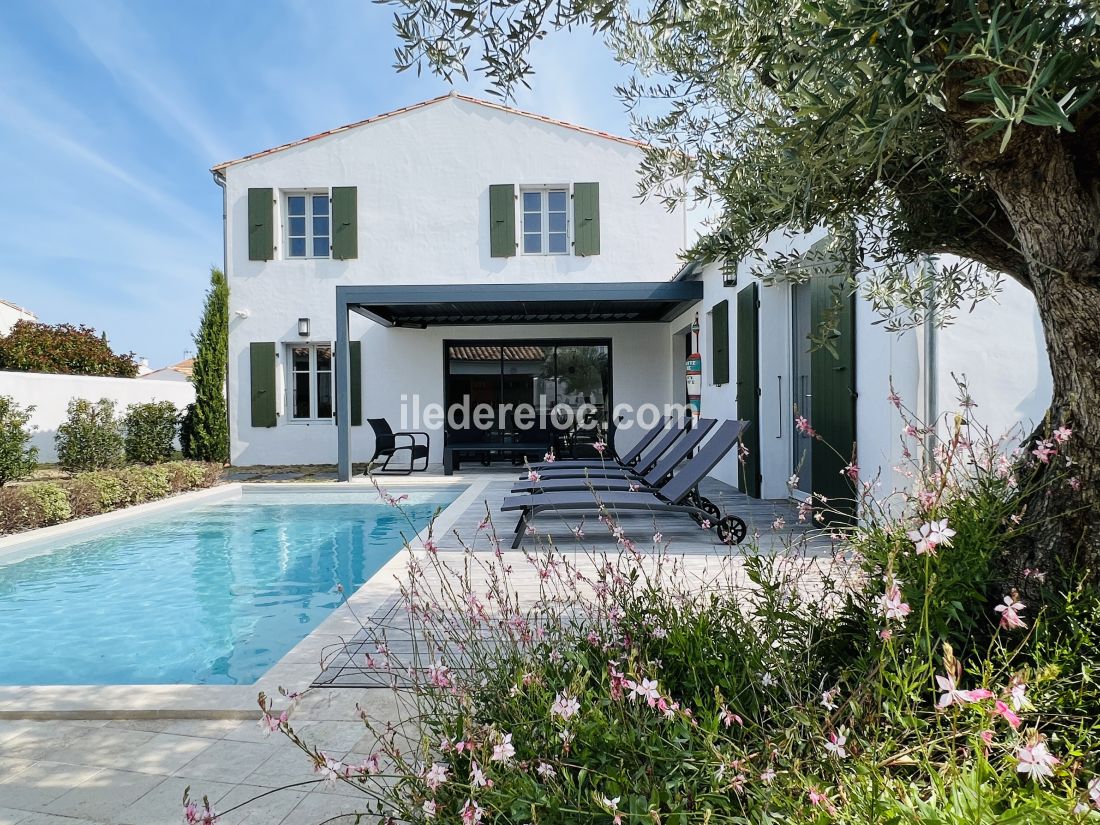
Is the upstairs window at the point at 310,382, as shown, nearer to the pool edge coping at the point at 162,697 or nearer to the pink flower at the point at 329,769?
the pool edge coping at the point at 162,697

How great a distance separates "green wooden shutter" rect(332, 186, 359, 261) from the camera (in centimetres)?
1294

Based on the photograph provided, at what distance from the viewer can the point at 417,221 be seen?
13.1 m

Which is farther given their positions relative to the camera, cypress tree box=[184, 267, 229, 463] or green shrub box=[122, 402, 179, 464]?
cypress tree box=[184, 267, 229, 463]

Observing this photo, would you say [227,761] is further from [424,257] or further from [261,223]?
[261,223]

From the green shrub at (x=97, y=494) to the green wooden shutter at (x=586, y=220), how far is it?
27.1 ft

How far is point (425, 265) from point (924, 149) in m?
11.7

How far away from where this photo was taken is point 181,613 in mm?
5008

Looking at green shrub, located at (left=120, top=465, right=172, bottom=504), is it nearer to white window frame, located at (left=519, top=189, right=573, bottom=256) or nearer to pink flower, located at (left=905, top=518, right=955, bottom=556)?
white window frame, located at (left=519, top=189, right=573, bottom=256)

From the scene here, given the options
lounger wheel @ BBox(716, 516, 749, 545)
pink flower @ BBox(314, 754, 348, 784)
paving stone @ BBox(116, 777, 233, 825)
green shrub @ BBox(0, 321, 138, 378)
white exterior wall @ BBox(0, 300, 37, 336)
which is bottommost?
paving stone @ BBox(116, 777, 233, 825)

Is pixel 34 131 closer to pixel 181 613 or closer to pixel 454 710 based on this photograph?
pixel 181 613

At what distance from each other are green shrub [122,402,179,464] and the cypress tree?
517 millimetres

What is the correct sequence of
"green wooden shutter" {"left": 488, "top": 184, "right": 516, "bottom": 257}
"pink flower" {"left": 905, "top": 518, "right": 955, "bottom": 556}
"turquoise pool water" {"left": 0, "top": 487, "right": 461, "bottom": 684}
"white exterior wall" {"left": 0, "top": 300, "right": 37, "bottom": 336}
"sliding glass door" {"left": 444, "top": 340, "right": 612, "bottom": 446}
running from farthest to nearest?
"white exterior wall" {"left": 0, "top": 300, "right": 37, "bottom": 336}
"sliding glass door" {"left": 444, "top": 340, "right": 612, "bottom": 446}
"green wooden shutter" {"left": 488, "top": 184, "right": 516, "bottom": 257}
"turquoise pool water" {"left": 0, "top": 487, "right": 461, "bottom": 684}
"pink flower" {"left": 905, "top": 518, "right": 955, "bottom": 556}

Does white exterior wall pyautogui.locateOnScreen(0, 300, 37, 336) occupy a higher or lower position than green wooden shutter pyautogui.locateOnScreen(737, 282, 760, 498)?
higher

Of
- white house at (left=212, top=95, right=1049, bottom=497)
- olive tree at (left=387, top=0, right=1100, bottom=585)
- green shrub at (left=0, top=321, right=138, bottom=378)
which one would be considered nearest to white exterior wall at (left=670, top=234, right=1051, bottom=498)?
olive tree at (left=387, top=0, right=1100, bottom=585)
